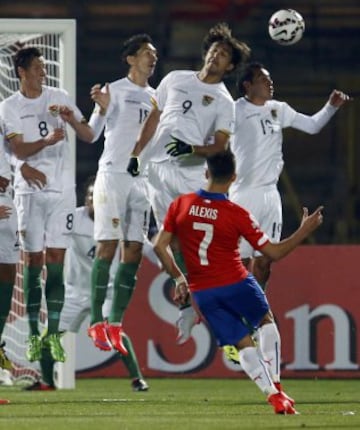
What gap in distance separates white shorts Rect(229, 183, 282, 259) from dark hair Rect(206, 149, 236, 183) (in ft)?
11.4

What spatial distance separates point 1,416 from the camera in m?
10.2

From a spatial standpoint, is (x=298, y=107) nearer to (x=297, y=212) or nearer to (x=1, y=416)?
(x=297, y=212)

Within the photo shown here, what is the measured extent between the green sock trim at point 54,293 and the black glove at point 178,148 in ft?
4.14

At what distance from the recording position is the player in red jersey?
33.3 feet

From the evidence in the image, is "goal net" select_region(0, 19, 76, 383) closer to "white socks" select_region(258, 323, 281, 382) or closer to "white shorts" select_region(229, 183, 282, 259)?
"white shorts" select_region(229, 183, 282, 259)

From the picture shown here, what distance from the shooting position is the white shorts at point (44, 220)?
12.9m

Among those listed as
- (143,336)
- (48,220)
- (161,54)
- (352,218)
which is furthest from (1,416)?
(161,54)

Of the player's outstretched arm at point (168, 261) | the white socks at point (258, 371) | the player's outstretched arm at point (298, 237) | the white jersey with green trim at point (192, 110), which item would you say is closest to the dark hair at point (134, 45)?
the white jersey with green trim at point (192, 110)

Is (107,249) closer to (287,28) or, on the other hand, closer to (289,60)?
(287,28)

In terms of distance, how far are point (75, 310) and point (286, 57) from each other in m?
9.09

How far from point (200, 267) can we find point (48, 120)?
9.71 feet

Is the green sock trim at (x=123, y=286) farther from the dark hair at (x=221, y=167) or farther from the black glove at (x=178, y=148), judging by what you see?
the dark hair at (x=221, y=167)

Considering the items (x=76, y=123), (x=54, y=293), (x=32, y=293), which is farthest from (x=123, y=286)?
(x=76, y=123)

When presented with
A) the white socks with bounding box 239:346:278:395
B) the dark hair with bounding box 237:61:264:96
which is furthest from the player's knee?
the white socks with bounding box 239:346:278:395
